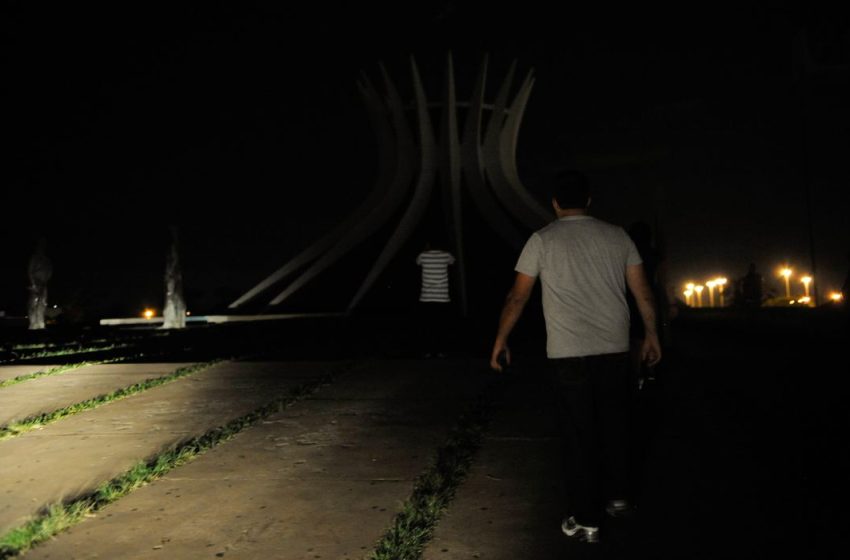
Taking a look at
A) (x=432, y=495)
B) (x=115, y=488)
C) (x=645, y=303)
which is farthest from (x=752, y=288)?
(x=115, y=488)

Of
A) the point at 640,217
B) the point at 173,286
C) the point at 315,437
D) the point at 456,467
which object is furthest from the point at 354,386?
the point at 173,286

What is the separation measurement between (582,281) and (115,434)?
348 cm

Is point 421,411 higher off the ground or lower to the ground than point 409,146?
lower

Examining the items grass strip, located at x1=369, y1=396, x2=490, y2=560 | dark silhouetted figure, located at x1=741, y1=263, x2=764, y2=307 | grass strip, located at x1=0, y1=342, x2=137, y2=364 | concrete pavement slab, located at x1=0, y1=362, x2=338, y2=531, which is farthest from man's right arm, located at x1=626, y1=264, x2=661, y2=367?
dark silhouetted figure, located at x1=741, y1=263, x2=764, y2=307

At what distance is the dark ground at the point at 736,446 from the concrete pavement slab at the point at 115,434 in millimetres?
2284

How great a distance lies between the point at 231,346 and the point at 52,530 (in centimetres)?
802

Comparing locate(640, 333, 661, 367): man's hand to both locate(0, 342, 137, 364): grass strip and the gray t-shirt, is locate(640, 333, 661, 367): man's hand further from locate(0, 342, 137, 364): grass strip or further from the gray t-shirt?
locate(0, 342, 137, 364): grass strip

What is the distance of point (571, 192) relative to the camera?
305 centimetres

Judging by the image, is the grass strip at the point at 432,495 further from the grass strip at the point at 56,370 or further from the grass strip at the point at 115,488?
the grass strip at the point at 56,370

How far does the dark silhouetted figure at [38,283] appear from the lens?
16531 millimetres

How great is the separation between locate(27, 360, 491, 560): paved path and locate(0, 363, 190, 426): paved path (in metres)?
2.11

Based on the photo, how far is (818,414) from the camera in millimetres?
4824

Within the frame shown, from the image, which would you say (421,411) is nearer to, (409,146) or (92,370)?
(92,370)

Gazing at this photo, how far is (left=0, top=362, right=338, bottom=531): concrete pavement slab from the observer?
138 inches
